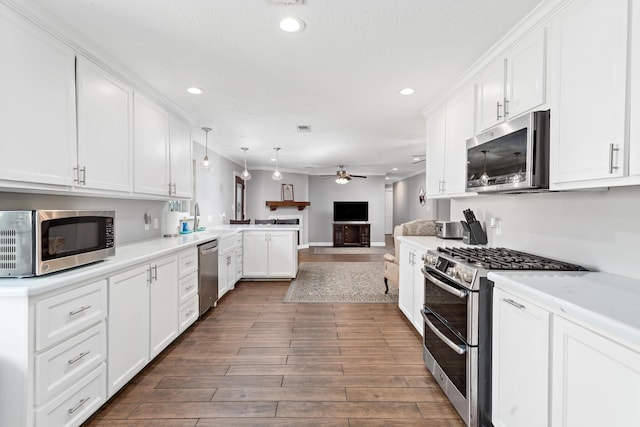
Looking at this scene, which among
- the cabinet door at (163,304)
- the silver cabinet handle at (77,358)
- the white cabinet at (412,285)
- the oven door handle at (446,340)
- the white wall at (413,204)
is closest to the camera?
the silver cabinet handle at (77,358)

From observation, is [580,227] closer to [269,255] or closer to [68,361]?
[68,361]

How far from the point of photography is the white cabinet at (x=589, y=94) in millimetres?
1259

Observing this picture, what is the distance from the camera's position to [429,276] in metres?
2.18

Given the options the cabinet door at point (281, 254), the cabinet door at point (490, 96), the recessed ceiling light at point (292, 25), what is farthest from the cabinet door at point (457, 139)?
the cabinet door at point (281, 254)

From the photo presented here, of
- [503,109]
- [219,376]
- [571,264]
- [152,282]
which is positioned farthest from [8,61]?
[571,264]

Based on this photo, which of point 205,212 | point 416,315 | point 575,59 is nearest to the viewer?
point 575,59

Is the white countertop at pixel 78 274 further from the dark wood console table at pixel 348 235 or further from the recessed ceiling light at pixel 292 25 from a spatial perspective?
the dark wood console table at pixel 348 235

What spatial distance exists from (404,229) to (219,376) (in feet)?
8.86

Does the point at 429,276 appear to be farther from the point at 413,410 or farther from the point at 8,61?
the point at 8,61

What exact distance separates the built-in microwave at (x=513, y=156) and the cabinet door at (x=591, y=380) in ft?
3.08

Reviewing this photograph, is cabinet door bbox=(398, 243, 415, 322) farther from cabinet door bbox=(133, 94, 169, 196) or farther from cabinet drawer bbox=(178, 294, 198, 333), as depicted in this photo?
cabinet door bbox=(133, 94, 169, 196)

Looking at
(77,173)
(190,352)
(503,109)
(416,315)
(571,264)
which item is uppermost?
(503,109)

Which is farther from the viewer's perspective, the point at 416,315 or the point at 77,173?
the point at 416,315

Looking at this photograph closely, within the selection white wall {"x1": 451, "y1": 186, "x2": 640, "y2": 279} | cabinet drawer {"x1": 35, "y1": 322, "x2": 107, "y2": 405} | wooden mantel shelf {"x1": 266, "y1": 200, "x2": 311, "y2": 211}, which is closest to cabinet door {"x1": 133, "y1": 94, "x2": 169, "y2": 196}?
cabinet drawer {"x1": 35, "y1": 322, "x2": 107, "y2": 405}
